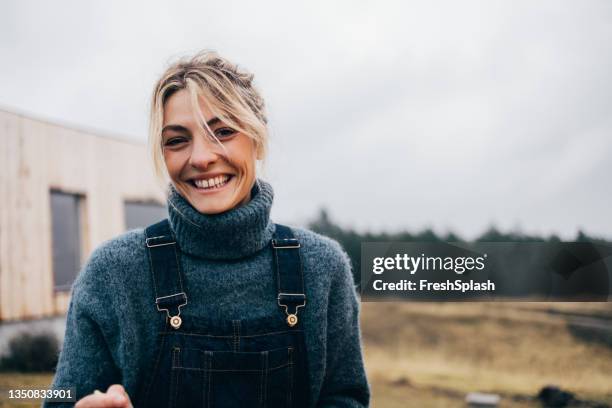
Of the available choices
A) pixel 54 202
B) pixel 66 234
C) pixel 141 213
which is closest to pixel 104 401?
pixel 54 202

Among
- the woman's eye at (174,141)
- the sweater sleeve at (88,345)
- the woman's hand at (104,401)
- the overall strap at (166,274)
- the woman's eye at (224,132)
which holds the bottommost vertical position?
the woman's hand at (104,401)

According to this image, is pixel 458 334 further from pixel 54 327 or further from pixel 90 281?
pixel 90 281

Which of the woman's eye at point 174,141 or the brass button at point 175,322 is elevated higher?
the woman's eye at point 174,141

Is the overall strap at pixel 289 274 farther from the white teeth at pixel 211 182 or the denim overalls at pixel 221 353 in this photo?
the white teeth at pixel 211 182

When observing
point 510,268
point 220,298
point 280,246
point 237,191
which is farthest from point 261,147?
point 510,268

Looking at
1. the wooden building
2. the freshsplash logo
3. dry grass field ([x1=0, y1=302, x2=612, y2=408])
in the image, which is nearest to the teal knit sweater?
the freshsplash logo

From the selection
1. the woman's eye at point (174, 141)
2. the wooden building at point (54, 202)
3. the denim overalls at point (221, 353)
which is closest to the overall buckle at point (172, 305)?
the denim overalls at point (221, 353)

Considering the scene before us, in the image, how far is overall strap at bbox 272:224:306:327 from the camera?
4.58 ft

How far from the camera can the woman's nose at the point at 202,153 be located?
1.33 m

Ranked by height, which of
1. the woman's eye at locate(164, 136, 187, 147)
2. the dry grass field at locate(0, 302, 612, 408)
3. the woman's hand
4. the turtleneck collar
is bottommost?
the dry grass field at locate(0, 302, 612, 408)

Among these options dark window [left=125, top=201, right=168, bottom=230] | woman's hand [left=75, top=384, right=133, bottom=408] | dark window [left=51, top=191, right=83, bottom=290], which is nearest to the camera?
woman's hand [left=75, top=384, right=133, bottom=408]

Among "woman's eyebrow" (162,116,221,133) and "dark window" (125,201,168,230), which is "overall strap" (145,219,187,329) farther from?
"dark window" (125,201,168,230)

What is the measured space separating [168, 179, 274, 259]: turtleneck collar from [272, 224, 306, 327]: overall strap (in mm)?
55

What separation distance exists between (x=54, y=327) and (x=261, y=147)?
26.8ft
